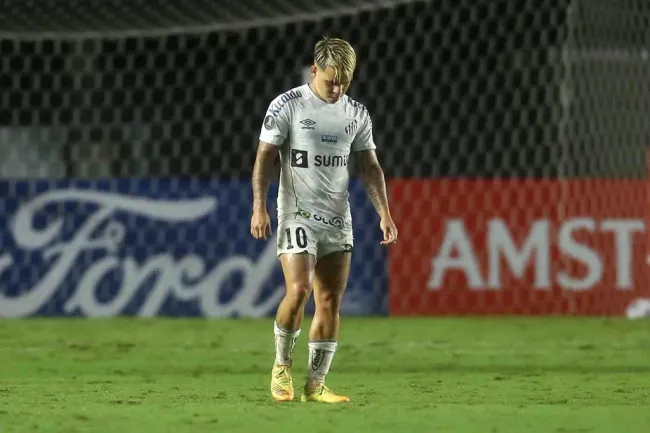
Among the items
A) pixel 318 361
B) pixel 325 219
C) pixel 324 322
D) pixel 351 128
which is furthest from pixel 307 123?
pixel 318 361

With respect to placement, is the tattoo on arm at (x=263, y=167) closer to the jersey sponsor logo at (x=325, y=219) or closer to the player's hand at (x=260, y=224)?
the player's hand at (x=260, y=224)

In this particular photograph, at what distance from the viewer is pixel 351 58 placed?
6.28 m

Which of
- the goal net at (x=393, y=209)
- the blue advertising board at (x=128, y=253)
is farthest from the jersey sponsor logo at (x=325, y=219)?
the blue advertising board at (x=128, y=253)

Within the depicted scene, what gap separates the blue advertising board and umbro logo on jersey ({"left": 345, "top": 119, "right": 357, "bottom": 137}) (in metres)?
5.80

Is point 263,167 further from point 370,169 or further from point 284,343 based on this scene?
point 284,343

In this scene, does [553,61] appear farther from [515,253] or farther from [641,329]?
[641,329]

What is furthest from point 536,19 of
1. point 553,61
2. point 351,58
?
point 351,58

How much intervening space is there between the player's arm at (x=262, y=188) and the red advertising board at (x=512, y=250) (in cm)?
615

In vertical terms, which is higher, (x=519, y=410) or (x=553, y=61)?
(x=553, y=61)

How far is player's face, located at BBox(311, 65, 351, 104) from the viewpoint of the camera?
6301 millimetres

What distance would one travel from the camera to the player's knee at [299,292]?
638cm

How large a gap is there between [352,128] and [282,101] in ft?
1.16

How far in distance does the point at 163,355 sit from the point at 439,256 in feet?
12.6

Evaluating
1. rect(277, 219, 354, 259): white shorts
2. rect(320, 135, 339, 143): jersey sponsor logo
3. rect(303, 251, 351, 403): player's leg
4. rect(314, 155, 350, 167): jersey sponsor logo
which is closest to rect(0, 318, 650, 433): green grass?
rect(303, 251, 351, 403): player's leg
